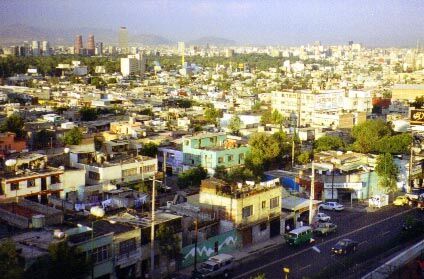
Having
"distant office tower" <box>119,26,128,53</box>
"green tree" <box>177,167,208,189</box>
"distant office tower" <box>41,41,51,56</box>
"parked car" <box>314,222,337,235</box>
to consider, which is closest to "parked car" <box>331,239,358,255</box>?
"parked car" <box>314,222,337,235</box>

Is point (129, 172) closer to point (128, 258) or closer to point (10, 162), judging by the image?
point (10, 162)

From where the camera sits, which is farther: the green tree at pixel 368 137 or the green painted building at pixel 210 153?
the green tree at pixel 368 137

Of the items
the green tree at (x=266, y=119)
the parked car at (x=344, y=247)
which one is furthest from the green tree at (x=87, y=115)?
the parked car at (x=344, y=247)

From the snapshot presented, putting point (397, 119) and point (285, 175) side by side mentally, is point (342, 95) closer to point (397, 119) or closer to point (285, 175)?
point (397, 119)

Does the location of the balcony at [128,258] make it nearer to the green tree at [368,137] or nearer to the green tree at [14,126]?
the green tree at [14,126]

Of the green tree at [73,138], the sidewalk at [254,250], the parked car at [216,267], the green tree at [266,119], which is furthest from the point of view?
the green tree at [266,119]

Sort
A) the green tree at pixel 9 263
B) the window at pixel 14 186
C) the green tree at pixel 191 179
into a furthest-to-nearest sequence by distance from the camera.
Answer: the green tree at pixel 191 179 → the window at pixel 14 186 → the green tree at pixel 9 263
